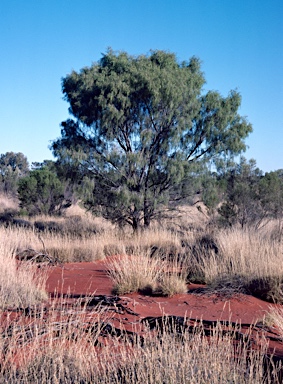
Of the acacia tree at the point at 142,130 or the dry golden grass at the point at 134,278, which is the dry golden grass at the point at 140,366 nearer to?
the dry golden grass at the point at 134,278

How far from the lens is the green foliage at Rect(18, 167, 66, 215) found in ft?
110

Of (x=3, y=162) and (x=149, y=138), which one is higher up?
(x=3, y=162)

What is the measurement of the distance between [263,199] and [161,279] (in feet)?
46.4

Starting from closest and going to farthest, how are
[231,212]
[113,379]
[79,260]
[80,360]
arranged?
[113,379]
[80,360]
[79,260]
[231,212]

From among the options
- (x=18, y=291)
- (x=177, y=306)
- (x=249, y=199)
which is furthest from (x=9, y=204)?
(x=177, y=306)

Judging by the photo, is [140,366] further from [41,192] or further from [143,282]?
[41,192]

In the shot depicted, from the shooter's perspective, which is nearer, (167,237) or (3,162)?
(167,237)

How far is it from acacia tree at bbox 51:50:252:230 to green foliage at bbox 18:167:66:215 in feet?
41.7

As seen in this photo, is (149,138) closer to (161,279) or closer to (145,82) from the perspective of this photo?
(145,82)

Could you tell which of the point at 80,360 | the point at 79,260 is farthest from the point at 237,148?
the point at 80,360

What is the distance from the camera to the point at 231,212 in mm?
23172

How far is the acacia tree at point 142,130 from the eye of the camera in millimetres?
19266

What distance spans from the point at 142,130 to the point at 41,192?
51.5 feet

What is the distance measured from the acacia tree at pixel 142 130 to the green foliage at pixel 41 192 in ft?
41.7
